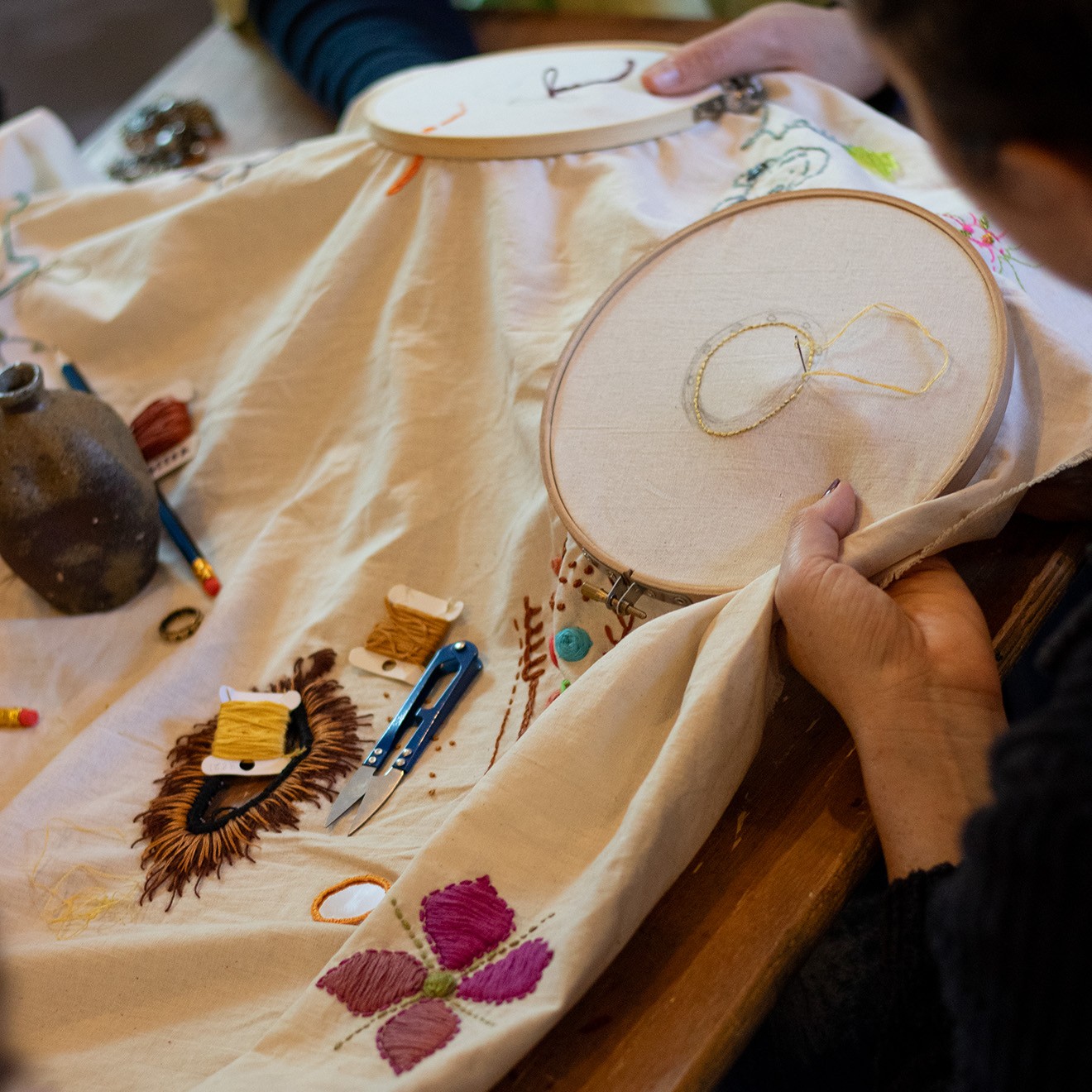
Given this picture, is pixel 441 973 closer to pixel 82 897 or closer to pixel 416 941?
pixel 416 941

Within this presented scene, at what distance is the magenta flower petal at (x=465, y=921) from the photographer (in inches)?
24.9

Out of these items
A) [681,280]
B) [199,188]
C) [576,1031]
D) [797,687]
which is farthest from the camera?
[199,188]

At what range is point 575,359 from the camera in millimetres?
871

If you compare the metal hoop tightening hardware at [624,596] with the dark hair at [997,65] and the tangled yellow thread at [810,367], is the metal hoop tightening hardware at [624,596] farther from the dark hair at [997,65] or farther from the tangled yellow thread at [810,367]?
the dark hair at [997,65]

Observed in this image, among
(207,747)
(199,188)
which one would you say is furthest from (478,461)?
(199,188)

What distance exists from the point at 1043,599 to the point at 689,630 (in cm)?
28

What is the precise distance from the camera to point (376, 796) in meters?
0.79

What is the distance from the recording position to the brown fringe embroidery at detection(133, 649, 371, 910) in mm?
793

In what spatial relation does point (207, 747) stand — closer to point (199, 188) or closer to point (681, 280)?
point (681, 280)

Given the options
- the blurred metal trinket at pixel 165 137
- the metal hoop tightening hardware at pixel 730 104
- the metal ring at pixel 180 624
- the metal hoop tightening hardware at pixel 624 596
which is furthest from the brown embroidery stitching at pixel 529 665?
the blurred metal trinket at pixel 165 137

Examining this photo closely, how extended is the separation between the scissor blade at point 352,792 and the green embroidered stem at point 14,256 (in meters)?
0.89

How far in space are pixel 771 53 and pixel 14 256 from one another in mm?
984

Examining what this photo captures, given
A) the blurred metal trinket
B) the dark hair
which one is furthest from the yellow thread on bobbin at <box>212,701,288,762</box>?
the blurred metal trinket

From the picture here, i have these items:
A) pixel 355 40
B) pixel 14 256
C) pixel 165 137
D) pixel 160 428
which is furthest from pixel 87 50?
pixel 160 428
